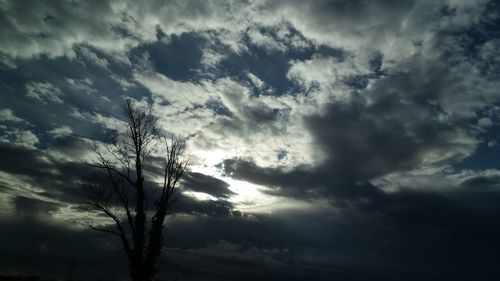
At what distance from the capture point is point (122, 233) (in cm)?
2116

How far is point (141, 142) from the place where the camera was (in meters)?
23.7

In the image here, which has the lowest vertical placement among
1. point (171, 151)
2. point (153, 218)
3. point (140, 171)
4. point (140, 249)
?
point (140, 249)

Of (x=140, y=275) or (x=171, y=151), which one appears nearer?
(x=140, y=275)

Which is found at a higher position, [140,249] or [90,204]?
[90,204]

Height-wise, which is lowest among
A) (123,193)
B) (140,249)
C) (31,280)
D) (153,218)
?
(31,280)

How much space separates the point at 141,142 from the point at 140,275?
9723 millimetres

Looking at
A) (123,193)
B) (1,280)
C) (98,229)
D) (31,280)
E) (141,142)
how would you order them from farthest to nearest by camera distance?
(31,280) < (1,280) < (141,142) < (123,193) < (98,229)

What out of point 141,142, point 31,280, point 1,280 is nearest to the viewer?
point 141,142

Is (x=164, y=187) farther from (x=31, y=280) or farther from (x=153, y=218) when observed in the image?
(x=31, y=280)

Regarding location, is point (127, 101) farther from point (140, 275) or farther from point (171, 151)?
point (140, 275)

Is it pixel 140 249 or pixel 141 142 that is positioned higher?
pixel 141 142

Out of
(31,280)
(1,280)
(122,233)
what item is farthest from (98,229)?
(31,280)

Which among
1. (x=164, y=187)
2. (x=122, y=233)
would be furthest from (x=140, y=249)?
(x=164, y=187)

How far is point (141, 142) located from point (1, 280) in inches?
1345
